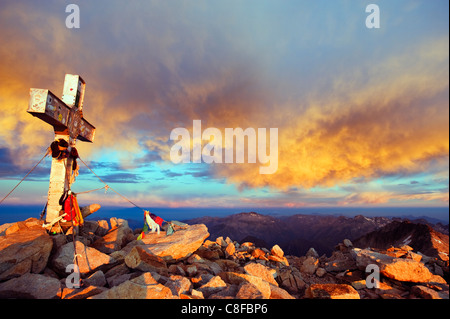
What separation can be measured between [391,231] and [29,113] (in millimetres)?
35258

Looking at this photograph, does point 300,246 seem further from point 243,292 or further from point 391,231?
point 243,292

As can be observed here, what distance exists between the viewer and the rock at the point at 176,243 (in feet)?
25.9

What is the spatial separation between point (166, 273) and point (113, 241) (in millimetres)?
4397

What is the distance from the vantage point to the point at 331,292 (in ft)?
18.3

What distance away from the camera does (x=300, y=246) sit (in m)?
78.4

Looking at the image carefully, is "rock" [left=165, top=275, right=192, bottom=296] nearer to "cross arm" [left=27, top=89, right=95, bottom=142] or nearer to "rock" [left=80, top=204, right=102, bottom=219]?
"rock" [left=80, top=204, right=102, bottom=219]

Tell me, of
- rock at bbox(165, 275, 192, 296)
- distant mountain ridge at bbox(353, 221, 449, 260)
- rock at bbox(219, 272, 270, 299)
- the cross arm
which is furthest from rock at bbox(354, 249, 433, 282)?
the cross arm

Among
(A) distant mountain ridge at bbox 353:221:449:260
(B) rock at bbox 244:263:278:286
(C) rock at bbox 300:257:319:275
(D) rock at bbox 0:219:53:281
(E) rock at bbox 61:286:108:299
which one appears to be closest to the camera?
(E) rock at bbox 61:286:108:299

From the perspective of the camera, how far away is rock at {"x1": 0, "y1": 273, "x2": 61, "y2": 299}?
4.88 meters

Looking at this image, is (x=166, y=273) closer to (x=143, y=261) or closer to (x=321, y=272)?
(x=143, y=261)

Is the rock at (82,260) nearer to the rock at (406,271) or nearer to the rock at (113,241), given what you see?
the rock at (113,241)

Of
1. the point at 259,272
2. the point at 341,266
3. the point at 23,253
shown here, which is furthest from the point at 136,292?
the point at 341,266
